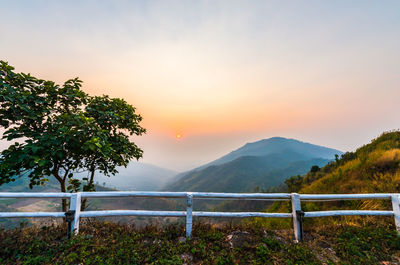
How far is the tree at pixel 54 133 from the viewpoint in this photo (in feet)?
12.4

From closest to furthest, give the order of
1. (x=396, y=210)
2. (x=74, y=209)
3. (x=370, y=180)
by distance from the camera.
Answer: (x=74, y=209)
(x=396, y=210)
(x=370, y=180)

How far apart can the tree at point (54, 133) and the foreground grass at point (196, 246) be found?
1477 mm

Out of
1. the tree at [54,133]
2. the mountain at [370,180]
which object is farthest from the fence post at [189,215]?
the mountain at [370,180]

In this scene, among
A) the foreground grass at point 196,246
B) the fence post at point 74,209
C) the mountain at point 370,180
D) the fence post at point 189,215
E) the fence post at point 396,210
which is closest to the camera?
the foreground grass at point 196,246

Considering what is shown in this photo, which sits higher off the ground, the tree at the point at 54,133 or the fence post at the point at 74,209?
the tree at the point at 54,133

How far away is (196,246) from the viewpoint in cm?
354

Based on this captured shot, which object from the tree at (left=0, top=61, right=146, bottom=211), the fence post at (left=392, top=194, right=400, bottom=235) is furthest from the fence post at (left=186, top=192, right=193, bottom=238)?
the fence post at (left=392, top=194, right=400, bottom=235)

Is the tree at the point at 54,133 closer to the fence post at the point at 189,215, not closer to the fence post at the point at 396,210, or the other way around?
the fence post at the point at 189,215

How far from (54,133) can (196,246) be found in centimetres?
442

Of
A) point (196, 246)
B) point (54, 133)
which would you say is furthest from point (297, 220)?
point (54, 133)

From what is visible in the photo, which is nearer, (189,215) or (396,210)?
(189,215)

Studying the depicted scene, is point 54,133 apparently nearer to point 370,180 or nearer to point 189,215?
point 189,215

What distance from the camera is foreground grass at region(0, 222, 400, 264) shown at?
3174mm

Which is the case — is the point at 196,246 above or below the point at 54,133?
below
